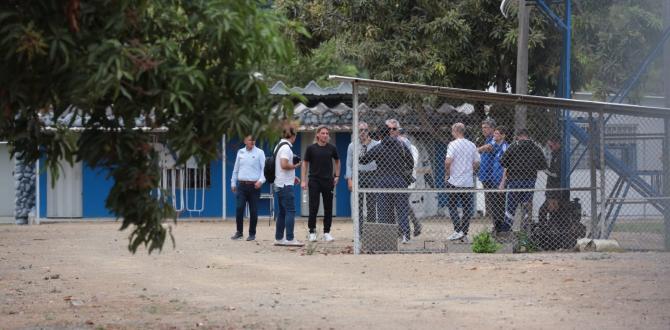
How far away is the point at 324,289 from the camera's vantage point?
12.4m

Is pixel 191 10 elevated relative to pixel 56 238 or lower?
elevated

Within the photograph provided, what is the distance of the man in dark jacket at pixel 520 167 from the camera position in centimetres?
1692

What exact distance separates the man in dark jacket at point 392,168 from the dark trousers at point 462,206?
0.64m

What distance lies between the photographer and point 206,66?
758cm

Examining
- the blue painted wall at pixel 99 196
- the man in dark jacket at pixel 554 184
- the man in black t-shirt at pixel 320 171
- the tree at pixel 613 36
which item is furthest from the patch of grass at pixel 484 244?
the tree at pixel 613 36

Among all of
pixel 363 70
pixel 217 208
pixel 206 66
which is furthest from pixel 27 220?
pixel 206 66

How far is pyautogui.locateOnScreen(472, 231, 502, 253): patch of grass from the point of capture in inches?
647

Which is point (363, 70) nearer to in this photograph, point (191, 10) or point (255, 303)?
point (255, 303)

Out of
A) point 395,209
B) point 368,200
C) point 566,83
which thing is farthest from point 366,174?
point 566,83

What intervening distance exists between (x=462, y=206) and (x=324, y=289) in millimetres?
5200

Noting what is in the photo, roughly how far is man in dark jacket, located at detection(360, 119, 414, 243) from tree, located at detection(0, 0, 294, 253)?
950 centimetres

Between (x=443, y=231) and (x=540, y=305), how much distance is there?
7576mm

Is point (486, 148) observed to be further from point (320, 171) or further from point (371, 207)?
point (320, 171)

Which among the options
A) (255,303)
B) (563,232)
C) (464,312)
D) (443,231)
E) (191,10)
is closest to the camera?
(191,10)
